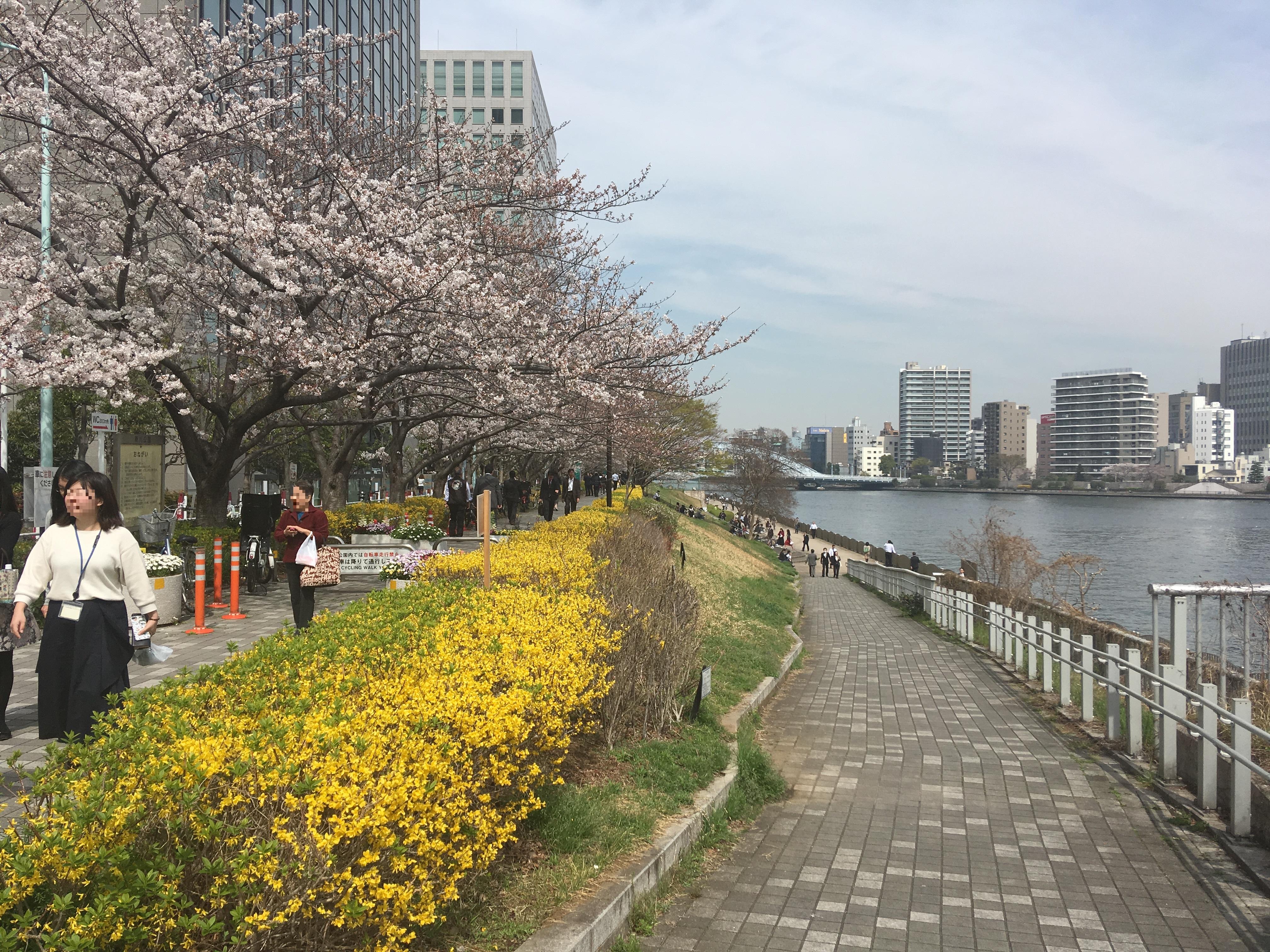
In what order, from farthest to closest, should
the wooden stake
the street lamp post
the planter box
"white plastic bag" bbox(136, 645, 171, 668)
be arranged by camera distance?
the street lamp post < the planter box < the wooden stake < "white plastic bag" bbox(136, 645, 171, 668)

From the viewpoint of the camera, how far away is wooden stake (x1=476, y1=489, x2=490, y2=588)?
24.0 feet

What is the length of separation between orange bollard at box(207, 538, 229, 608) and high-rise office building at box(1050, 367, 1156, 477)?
631 feet

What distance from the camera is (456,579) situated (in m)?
8.75

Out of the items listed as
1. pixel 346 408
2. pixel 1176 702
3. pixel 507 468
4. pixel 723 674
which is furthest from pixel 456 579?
pixel 507 468

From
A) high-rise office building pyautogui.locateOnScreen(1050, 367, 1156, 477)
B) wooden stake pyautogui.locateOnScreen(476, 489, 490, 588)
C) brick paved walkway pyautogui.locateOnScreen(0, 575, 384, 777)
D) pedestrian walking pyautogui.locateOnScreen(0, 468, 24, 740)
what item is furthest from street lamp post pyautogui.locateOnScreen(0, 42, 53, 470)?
high-rise office building pyautogui.locateOnScreen(1050, 367, 1156, 477)

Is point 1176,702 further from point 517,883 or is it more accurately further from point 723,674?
point 517,883

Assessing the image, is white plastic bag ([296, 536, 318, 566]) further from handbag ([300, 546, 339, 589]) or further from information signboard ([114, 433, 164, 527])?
information signboard ([114, 433, 164, 527])

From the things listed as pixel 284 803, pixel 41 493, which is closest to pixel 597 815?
pixel 284 803

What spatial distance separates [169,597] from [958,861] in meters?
9.93

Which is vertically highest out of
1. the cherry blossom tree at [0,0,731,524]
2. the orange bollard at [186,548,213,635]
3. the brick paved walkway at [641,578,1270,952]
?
the cherry blossom tree at [0,0,731,524]

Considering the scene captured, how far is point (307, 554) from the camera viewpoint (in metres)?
8.88

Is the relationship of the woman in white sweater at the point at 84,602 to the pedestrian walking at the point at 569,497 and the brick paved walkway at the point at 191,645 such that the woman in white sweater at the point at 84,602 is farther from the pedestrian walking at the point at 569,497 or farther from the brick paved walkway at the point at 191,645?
the pedestrian walking at the point at 569,497

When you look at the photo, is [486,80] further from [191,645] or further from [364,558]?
[191,645]

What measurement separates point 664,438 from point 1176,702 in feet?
95.4
